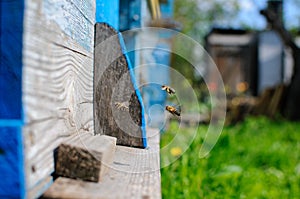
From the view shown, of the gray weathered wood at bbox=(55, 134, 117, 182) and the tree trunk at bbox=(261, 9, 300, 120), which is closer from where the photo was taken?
the gray weathered wood at bbox=(55, 134, 117, 182)

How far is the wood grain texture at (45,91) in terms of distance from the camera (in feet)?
2.30

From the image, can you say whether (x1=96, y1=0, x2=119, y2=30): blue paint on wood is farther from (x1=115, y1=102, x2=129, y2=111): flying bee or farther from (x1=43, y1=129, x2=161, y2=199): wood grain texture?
(x1=43, y1=129, x2=161, y2=199): wood grain texture

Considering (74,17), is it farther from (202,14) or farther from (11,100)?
(202,14)

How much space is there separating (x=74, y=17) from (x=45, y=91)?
304mm

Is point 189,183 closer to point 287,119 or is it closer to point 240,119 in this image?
point 287,119

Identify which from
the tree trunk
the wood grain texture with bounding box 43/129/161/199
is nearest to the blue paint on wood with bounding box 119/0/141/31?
the wood grain texture with bounding box 43/129/161/199

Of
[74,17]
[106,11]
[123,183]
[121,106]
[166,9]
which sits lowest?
[123,183]

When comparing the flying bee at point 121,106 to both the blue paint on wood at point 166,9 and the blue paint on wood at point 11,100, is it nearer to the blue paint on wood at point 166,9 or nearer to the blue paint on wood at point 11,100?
the blue paint on wood at point 11,100

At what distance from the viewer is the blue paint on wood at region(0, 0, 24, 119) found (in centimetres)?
71

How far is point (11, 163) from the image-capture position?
69 centimetres

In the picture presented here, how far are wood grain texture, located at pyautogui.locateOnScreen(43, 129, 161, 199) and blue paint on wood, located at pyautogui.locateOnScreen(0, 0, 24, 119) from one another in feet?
0.57

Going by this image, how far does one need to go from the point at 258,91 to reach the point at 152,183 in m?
12.3

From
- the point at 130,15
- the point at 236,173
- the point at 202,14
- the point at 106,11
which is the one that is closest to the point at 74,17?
the point at 106,11

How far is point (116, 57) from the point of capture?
1208 millimetres
